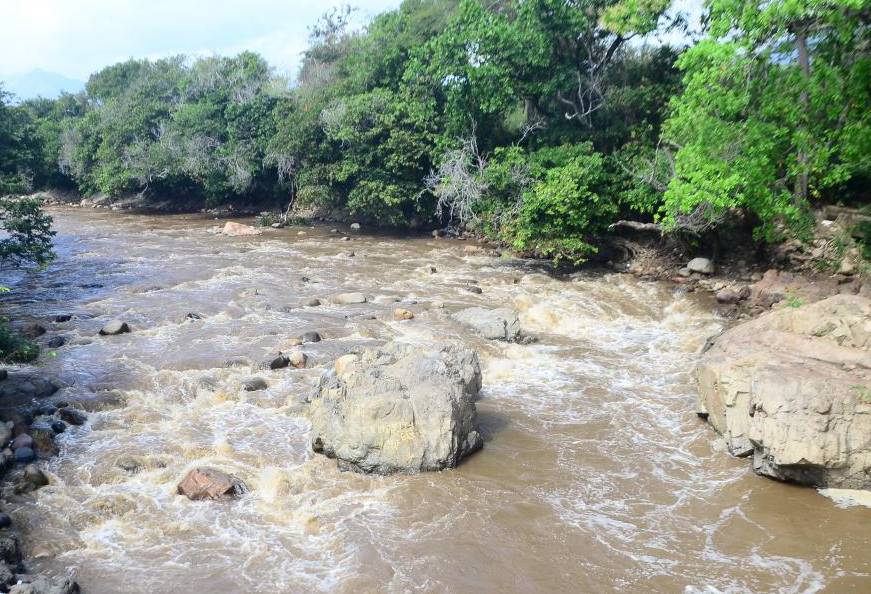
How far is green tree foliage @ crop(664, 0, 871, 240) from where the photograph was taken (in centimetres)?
1280

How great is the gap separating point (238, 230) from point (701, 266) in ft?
61.3

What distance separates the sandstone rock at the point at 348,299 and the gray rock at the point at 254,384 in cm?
553

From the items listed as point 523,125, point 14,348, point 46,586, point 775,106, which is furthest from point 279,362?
point 523,125

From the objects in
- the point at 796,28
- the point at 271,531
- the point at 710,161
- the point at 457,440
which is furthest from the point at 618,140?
the point at 271,531

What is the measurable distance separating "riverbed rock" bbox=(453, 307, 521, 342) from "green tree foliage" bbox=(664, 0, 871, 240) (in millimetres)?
4995

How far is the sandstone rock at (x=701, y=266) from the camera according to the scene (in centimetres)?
1886

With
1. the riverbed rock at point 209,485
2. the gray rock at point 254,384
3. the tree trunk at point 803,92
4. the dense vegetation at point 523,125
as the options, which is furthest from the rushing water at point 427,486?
the dense vegetation at point 523,125

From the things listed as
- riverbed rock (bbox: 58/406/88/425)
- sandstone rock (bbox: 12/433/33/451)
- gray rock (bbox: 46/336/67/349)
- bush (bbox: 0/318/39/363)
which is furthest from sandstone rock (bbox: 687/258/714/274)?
sandstone rock (bbox: 12/433/33/451)

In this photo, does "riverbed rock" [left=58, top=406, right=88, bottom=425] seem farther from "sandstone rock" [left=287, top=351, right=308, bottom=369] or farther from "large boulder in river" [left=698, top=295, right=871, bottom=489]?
"large boulder in river" [left=698, top=295, right=871, bottom=489]

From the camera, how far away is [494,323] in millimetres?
14266

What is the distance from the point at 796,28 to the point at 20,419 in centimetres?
1556

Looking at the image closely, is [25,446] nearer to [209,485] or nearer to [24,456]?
[24,456]

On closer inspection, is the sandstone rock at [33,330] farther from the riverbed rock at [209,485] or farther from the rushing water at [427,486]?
the riverbed rock at [209,485]

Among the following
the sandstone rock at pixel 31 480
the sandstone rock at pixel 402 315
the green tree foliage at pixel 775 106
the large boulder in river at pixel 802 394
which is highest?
the green tree foliage at pixel 775 106
